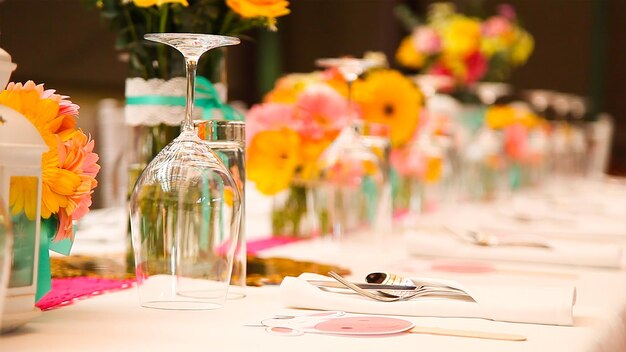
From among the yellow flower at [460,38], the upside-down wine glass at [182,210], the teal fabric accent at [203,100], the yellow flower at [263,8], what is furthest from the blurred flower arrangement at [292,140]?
the yellow flower at [460,38]

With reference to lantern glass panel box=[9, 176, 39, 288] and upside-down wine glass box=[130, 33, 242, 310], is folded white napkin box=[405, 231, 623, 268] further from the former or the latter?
lantern glass panel box=[9, 176, 39, 288]

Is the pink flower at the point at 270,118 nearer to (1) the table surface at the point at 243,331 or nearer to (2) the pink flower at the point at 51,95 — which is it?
(1) the table surface at the point at 243,331

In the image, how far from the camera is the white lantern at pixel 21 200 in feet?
3.11

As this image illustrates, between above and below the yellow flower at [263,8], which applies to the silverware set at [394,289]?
Answer: below

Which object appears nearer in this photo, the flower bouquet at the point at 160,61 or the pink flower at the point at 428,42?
the flower bouquet at the point at 160,61

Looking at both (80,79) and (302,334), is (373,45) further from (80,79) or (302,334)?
(302,334)

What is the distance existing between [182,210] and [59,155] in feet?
0.56

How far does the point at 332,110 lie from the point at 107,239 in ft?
1.69

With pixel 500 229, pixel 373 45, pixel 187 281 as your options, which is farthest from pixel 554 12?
pixel 187 281

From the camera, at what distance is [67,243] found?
1087mm

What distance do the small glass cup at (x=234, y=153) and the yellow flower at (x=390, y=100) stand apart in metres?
1.04

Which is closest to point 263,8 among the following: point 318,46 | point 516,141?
point 516,141

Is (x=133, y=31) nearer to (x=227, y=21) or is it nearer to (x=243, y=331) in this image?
(x=227, y=21)

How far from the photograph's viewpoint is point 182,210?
3.80 feet
